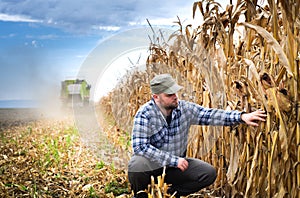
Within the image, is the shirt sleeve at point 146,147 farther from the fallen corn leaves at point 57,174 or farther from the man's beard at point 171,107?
the fallen corn leaves at point 57,174

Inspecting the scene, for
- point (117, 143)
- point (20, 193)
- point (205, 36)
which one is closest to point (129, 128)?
point (117, 143)

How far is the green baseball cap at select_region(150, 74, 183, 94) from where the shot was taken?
11.3 feet

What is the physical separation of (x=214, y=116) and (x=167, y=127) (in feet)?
1.20

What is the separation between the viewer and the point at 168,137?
3.61 metres

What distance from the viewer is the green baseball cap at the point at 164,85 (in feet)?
11.3

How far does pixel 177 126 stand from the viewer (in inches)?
143

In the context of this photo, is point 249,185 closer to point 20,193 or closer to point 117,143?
point 20,193

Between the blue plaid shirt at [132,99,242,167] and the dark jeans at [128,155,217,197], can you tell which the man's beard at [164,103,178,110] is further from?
the dark jeans at [128,155,217,197]

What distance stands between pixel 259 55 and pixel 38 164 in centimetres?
352

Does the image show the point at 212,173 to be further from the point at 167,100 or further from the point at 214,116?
the point at 167,100

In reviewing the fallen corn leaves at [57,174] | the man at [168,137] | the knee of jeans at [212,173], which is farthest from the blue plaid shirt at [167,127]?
the fallen corn leaves at [57,174]

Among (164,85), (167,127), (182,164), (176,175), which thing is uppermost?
(164,85)

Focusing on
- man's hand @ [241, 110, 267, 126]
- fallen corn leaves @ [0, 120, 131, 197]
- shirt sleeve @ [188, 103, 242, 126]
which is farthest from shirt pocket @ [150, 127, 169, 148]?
fallen corn leaves @ [0, 120, 131, 197]

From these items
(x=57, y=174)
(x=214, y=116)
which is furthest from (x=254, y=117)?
(x=57, y=174)
